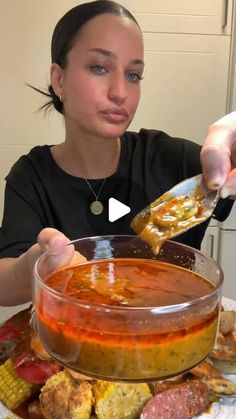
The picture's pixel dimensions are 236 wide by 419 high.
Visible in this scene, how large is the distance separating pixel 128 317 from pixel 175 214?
0.55 ft

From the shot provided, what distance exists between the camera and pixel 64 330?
47 cm

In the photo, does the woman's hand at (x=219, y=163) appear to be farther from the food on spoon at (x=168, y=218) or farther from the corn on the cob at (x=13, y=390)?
the corn on the cob at (x=13, y=390)

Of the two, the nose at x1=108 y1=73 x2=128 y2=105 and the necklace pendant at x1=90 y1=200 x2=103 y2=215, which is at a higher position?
the nose at x1=108 y1=73 x2=128 y2=105

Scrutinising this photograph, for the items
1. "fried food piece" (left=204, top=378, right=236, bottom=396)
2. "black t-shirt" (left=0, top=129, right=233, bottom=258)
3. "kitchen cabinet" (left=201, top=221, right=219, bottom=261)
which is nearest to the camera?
"fried food piece" (left=204, top=378, right=236, bottom=396)

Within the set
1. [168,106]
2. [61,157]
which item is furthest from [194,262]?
[168,106]

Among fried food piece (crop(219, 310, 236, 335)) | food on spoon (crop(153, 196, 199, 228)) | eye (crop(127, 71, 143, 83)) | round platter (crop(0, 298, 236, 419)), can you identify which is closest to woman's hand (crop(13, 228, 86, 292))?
food on spoon (crop(153, 196, 199, 228))

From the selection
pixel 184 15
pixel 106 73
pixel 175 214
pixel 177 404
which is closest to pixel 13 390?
pixel 177 404

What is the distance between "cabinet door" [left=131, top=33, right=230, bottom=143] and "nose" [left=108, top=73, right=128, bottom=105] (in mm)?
1028

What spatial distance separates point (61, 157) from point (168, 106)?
990mm

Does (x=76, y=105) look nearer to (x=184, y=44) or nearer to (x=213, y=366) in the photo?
(x=213, y=366)

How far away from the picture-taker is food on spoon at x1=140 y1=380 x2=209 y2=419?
0.62 m

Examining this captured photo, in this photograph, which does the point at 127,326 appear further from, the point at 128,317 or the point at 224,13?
the point at 224,13

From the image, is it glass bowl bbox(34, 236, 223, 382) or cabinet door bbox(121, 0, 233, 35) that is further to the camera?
cabinet door bbox(121, 0, 233, 35)

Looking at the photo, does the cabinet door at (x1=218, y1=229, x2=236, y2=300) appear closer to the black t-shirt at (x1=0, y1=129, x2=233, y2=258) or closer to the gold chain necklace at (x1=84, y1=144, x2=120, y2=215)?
the black t-shirt at (x1=0, y1=129, x2=233, y2=258)
